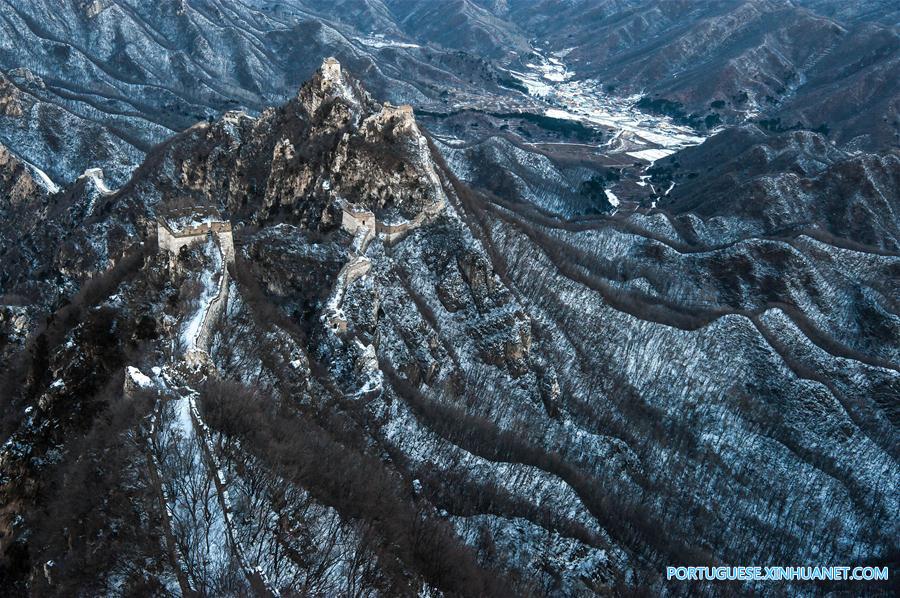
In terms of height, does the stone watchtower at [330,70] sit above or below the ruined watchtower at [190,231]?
above

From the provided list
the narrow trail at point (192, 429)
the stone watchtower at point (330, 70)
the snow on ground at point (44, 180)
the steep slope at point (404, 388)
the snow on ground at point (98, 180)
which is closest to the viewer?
the narrow trail at point (192, 429)

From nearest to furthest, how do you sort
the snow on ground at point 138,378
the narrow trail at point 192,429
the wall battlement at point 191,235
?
the narrow trail at point 192,429 < the snow on ground at point 138,378 < the wall battlement at point 191,235

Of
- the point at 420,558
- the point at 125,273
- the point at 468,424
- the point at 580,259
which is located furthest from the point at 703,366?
the point at 125,273

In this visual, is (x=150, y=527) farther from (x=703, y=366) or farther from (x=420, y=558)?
(x=703, y=366)

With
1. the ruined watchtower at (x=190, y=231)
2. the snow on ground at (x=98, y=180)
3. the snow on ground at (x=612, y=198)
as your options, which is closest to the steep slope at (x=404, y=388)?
the ruined watchtower at (x=190, y=231)

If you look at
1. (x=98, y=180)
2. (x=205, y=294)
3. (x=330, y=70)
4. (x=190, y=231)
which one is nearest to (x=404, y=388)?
(x=205, y=294)

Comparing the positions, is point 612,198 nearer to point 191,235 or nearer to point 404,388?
point 404,388

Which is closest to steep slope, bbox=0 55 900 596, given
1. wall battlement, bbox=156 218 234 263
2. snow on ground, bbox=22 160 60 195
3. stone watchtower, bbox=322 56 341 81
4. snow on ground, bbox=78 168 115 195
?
wall battlement, bbox=156 218 234 263

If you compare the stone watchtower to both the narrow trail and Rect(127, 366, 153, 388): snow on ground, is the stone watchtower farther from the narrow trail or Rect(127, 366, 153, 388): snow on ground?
Rect(127, 366, 153, 388): snow on ground

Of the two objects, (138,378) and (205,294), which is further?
(205,294)

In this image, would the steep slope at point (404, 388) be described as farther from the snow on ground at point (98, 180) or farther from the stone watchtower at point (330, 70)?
the snow on ground at point (98, 180)

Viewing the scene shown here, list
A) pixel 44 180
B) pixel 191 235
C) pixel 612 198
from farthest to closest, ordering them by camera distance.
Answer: pixel 612 198 → pixel 44 180 → pixel 191 235
